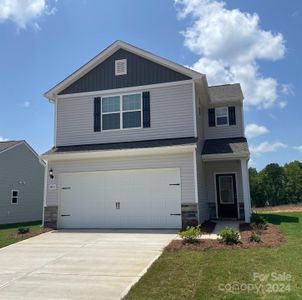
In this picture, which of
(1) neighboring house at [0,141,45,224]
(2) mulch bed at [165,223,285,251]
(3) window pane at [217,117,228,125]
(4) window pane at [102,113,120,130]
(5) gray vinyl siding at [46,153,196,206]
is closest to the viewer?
(2) mulch bed at [165,223,285,251]

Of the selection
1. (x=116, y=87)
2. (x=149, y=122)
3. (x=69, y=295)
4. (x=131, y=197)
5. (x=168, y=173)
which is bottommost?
(x=69, y=295)

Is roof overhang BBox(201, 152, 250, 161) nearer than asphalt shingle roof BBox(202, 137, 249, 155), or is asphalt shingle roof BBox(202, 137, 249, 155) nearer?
roof overhang BBox(201, 152, 250, 161)

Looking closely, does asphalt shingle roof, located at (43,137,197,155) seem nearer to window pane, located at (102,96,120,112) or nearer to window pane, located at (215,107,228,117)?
window pane, located at (102,96,120,112)

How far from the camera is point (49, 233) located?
13000 millimetres

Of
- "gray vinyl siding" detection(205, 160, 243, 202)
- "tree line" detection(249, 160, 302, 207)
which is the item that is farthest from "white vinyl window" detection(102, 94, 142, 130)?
"tree line" detection(249, 160, 302, 207)

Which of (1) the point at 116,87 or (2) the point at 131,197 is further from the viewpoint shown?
(1) the point at 116,87

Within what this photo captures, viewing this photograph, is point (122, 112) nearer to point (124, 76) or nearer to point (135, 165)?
point (124, 76)

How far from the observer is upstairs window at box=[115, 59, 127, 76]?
50.1ft

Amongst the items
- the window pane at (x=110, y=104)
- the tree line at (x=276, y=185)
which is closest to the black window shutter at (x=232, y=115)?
the window pane at (x=110, y=104)

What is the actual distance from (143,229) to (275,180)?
89.9 feet

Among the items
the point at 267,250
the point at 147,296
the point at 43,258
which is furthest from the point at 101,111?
the point at 147,296

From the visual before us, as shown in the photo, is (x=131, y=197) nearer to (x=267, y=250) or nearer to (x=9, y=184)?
(x=267, y=250)

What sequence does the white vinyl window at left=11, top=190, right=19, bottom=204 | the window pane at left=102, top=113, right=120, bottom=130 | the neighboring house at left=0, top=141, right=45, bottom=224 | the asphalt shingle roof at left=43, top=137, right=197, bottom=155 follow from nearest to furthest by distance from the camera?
the asphalt shingle roof at left=43, top=137, right=197, bottom=155
the window pane at left=102, top=113, right=120, bottom=130
the neighboring house at left=0, top=141, right=45, bottom=224
the white vinyl window at left=11, top=190, right=19, bottom=204

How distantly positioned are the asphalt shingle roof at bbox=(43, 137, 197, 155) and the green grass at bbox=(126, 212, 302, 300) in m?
5.52
